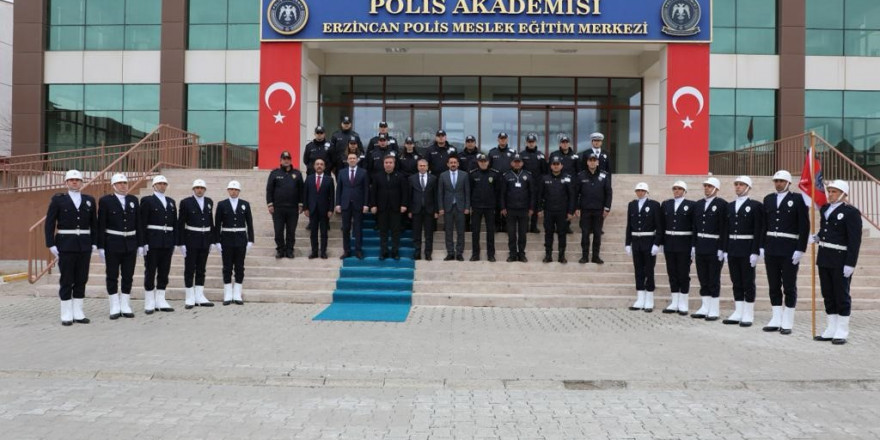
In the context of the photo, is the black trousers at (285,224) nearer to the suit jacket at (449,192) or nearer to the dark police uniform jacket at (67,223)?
the suit jacket at (449,192)

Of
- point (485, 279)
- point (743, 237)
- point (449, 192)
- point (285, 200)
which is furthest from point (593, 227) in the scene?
point (285, 200)

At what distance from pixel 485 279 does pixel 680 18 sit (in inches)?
396

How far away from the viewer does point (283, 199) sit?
12375mm

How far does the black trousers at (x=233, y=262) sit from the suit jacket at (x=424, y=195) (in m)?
3.28

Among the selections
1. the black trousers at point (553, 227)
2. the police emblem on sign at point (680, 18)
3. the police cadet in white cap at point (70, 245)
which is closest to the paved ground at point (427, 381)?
the police cadet in white cap at point (70, 245)

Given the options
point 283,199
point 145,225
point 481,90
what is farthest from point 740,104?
point 145,225

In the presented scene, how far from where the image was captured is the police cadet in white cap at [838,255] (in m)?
8.39

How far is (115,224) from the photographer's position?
9781 mm

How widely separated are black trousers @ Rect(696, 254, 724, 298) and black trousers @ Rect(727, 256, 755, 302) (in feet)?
0.92

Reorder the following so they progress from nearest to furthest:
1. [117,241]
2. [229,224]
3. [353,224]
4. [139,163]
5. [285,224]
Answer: [117,241] → [229,224] → [285,224] → [353,224] → [139,163]

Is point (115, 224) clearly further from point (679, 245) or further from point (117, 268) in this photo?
point (679, 245)

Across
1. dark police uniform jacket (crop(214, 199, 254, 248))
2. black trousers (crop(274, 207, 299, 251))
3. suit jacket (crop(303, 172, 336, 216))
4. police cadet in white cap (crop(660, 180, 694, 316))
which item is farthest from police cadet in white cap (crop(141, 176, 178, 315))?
police cadet in white cap (crop(660, 180, 694, 316))

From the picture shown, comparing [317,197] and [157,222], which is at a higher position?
[317,197]

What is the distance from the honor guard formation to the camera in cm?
917
